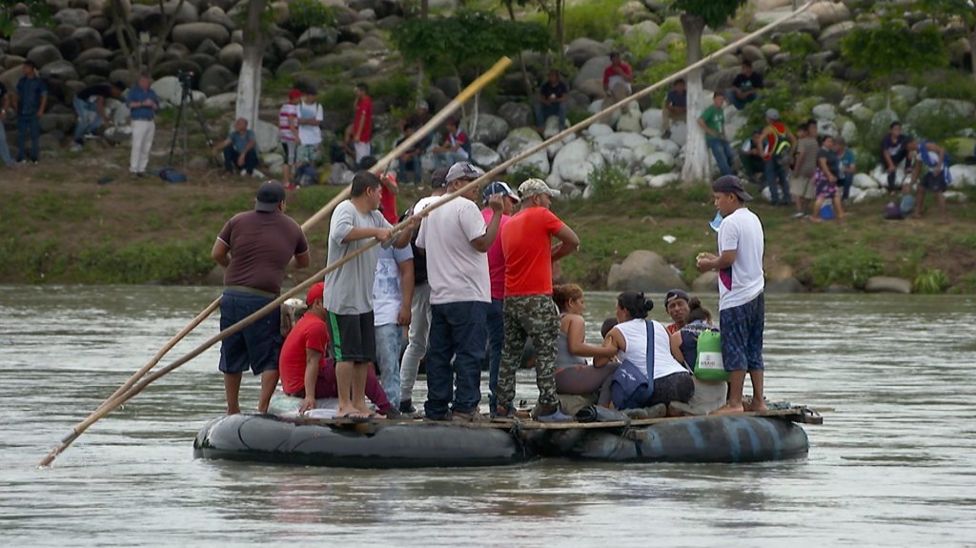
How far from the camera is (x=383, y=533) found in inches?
429

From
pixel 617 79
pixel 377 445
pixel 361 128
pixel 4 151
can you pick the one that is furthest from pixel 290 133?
pixel 377 445

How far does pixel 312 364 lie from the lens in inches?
547

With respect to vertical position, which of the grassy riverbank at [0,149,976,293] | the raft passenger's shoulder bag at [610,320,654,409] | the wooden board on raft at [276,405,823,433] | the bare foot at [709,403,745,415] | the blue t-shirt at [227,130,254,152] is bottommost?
the wooden board on raft at [276,405,823,433]

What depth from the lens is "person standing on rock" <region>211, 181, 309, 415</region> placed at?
14.2 m

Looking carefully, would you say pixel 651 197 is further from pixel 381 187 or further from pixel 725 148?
pixel 381 187

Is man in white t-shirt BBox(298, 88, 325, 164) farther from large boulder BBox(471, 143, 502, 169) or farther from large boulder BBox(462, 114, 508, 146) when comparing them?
large boulder BBox(462, 114, 508, 146)

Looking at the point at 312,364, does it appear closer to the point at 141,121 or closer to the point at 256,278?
the point at 256,278

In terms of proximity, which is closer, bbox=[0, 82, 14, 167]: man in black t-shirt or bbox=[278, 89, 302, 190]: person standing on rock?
bbox=[278, 89, 302, 190]: person standing on rock

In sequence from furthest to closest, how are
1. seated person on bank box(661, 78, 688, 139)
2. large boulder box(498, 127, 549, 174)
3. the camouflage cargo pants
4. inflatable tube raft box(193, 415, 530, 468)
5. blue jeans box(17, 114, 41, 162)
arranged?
seated person on bank box(661, 78, 688, 139) → large boulder box(498, 127, 549, 174) → blue jeans box(17, 114, 41, 162) → the camouflage cargo pants → inflatable tube raft box(193, 415, 530, 468)

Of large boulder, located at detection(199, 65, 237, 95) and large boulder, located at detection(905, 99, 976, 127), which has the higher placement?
large boulder, located at detection(199, 65, 237, 95)

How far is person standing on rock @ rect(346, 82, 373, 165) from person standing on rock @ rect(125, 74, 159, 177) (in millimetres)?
3108

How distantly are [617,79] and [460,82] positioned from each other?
302cm

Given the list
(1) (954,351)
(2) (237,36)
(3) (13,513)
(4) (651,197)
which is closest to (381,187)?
(3) (13,513)

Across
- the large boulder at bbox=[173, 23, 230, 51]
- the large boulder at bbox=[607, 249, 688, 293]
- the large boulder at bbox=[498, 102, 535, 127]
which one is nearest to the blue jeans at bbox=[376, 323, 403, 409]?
the large boulder at bbox=[607, 249, 688, 293]
